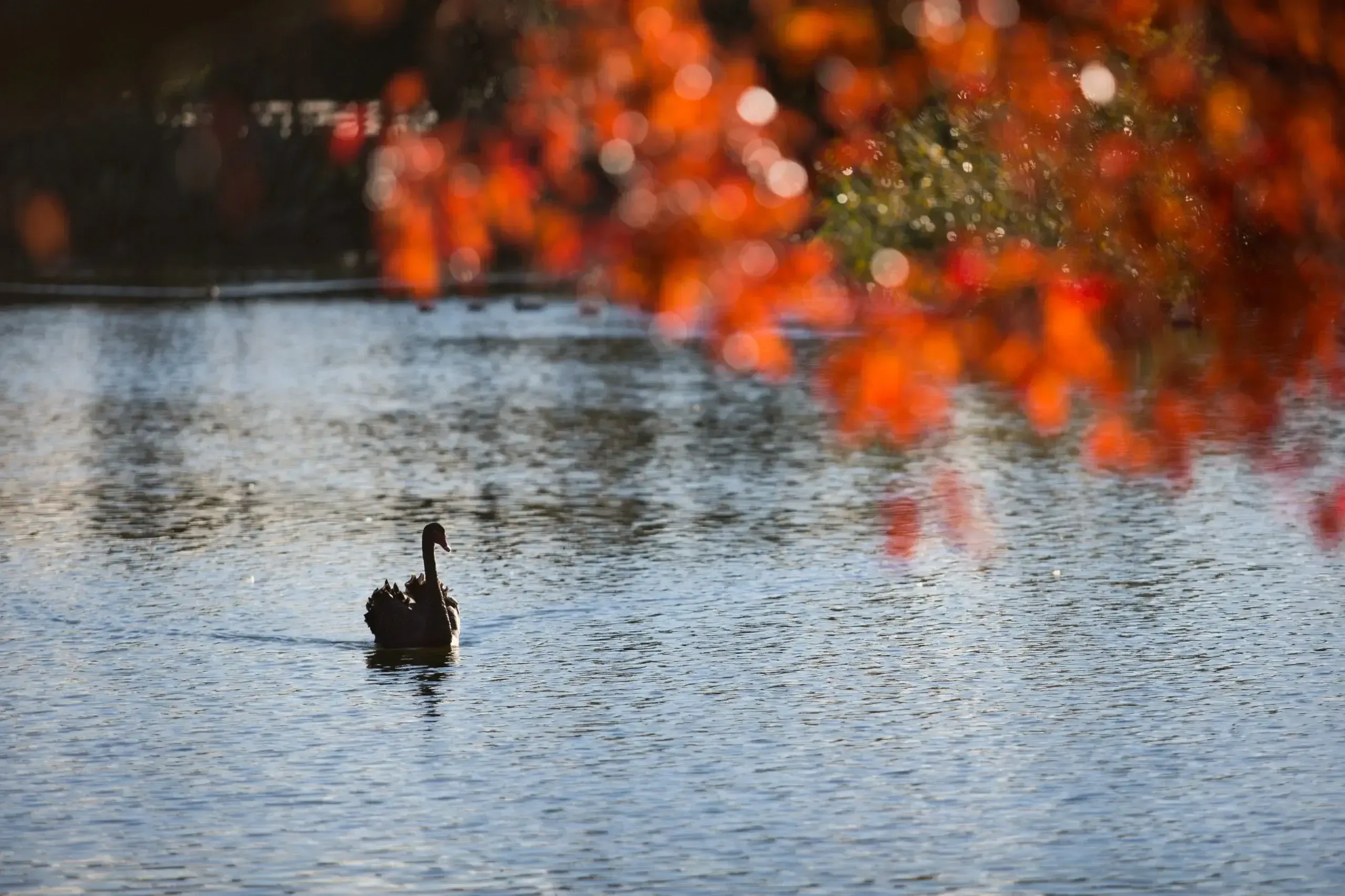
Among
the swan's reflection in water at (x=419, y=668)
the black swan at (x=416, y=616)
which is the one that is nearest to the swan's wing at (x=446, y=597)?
the black swan at (x=416, y=616)

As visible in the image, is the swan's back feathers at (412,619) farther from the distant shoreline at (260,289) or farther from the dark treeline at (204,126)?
the distant shoreline at (260,289)

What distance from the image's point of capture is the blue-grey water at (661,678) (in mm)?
16484

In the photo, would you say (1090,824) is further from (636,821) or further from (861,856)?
(636,821)

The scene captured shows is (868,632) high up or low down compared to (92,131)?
down

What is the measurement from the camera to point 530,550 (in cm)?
2967

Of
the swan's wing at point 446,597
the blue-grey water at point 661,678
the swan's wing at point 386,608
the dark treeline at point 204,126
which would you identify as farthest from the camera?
the swan's wing at point 446,597

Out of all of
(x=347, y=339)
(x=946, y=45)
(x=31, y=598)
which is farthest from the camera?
(x=347, y=339)

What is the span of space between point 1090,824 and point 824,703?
4.18 meters

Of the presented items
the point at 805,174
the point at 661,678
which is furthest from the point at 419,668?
the point at 805,174

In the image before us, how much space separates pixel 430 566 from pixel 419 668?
5.89 ft

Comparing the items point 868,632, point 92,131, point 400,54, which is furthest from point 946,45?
point 92,131

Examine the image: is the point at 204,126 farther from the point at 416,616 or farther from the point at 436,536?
the point at 416,616

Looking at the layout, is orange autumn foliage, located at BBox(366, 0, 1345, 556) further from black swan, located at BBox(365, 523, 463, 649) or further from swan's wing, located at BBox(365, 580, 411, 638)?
swan's wing, located at BBox(365, 580, 411, 638)

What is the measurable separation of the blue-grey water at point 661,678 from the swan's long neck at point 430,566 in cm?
69
